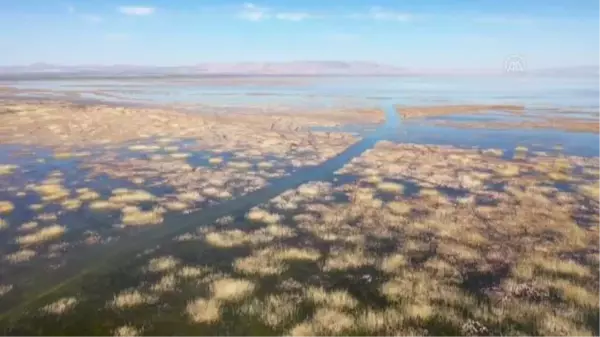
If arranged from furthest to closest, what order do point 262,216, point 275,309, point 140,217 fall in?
point 262,216, point 140,217, point 275,309

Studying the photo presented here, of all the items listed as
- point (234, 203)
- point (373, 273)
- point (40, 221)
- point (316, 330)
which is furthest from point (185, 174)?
point (316, 330)

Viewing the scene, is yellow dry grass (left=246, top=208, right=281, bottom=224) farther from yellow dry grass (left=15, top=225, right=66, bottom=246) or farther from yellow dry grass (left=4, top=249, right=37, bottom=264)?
yellow dry grass (left=4, top=249, right=37, bottom=264)

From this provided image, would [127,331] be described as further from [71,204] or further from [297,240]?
[71,204]

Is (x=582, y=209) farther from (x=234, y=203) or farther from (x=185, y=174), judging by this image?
(x=185, y=174)

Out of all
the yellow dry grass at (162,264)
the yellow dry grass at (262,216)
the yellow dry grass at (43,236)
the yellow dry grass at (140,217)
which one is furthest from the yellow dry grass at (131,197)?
the yellow dry grass at (162,264)

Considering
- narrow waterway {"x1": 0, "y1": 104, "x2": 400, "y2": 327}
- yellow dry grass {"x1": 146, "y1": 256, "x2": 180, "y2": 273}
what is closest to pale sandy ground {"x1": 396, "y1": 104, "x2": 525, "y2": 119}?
narrow waterway {"x1": 0, "y1": 104, "x2": 400, "y2": 327}

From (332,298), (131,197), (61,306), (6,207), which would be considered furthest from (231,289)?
(6,207)

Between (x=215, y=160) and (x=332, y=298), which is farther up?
(x=332, y=298)
